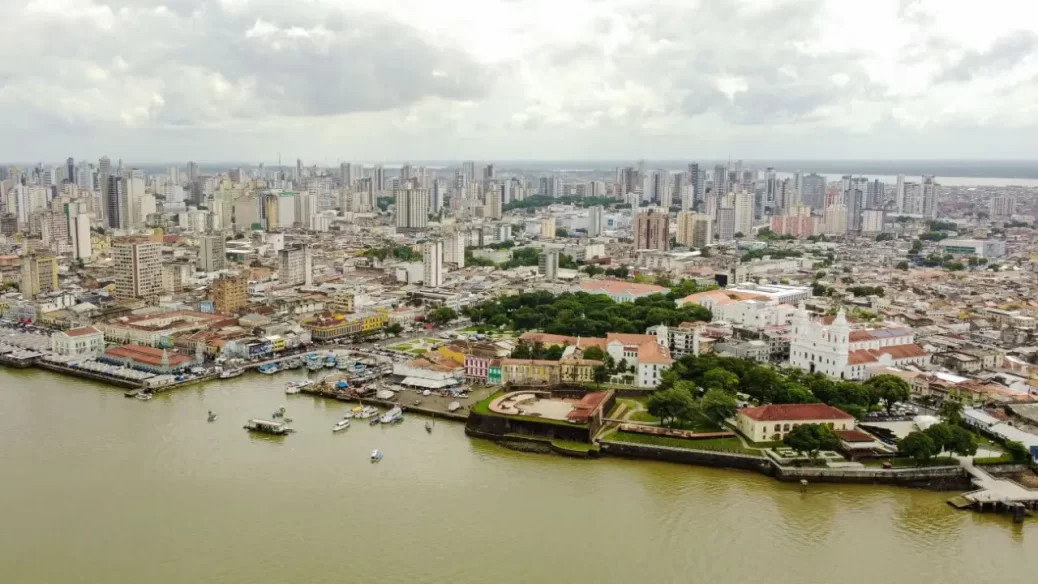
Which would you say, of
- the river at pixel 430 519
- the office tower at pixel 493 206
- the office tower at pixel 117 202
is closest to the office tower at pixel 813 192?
the office tower at pixel 493 206

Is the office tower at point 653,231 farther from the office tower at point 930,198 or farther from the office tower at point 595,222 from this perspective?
the office tower at point 930,198

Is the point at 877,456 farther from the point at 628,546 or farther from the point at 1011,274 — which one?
the point at 1011,274

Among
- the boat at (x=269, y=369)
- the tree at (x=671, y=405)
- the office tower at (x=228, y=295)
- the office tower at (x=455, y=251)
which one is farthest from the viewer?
the office tower at (x=455, y=251)

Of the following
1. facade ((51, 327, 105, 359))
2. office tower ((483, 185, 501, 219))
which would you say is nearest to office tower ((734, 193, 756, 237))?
office tower ((483, 185, 501, 219))

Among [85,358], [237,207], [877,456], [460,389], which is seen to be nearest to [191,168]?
[237,207]

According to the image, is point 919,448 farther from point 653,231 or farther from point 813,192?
point 813,192

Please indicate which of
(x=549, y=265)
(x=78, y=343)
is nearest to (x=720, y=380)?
(x=78, y=343)

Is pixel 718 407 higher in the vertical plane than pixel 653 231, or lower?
lower
